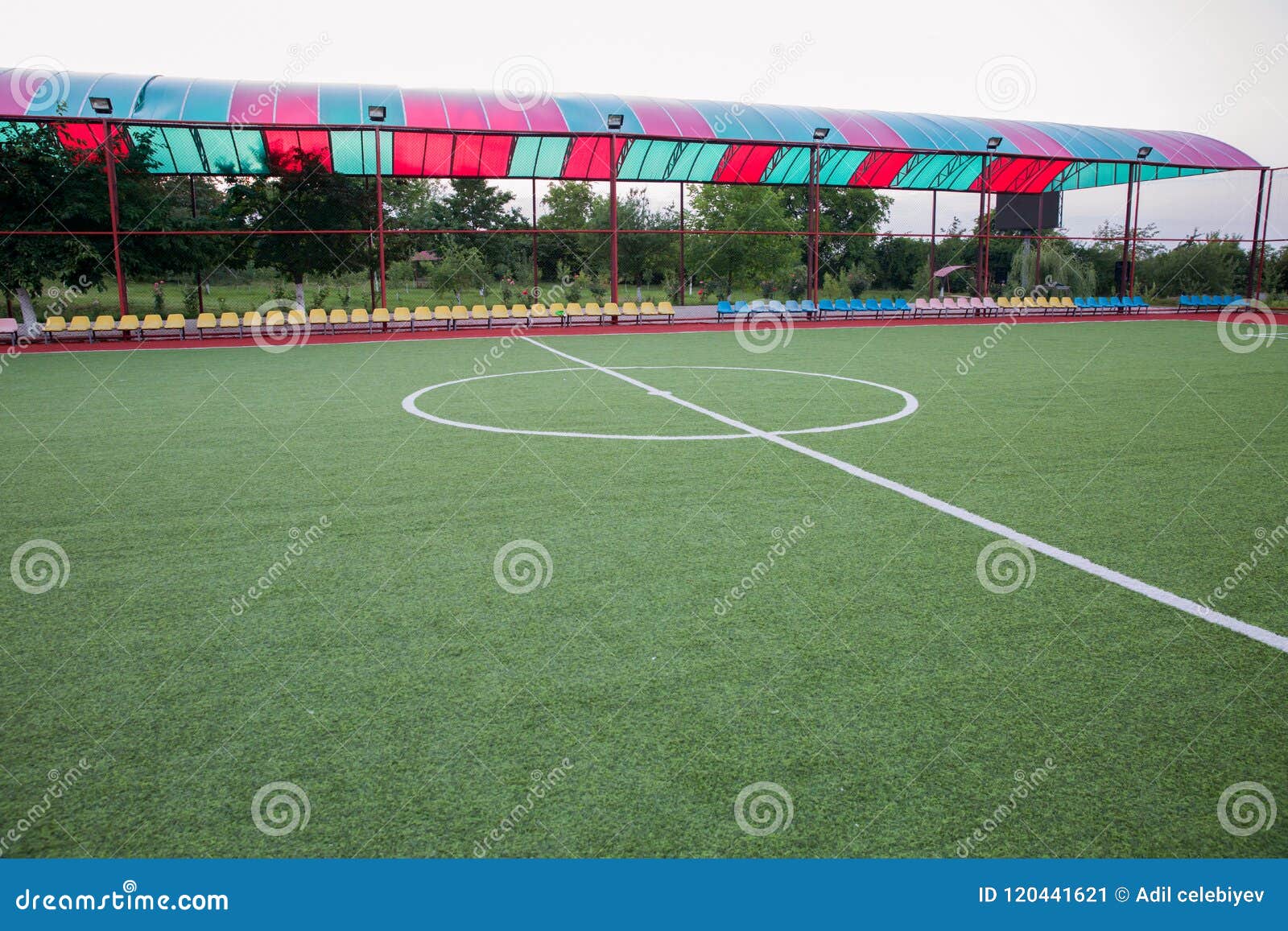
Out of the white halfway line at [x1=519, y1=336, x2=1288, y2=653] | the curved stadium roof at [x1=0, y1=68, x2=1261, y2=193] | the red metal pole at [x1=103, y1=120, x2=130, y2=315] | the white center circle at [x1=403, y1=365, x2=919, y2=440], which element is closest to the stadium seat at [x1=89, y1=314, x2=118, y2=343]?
the red metal pole at [x1=103, y1=120, x2=130, y2=315]

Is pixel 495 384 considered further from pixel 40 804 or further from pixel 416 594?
pixel 40 804

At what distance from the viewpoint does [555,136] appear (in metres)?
23.8

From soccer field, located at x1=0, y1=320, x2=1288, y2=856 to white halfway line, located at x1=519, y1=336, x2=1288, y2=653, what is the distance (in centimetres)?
8

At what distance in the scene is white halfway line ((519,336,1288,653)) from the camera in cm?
388

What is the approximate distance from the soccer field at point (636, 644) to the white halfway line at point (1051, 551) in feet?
0.27

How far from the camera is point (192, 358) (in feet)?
51.9

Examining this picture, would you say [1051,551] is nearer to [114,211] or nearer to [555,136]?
[114,211]

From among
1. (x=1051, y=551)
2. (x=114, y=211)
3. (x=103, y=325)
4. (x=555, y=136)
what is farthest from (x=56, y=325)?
(x=1051, y=551)

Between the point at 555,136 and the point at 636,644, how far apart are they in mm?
22288

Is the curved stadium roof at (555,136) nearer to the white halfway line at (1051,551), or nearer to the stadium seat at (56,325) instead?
the stadium seat at (56,325)

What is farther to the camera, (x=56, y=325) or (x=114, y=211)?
(x=114, y=211)

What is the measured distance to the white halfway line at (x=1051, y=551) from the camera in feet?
12.7

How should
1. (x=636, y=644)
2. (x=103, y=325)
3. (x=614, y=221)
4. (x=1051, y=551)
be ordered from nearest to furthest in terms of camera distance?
(x=636, y=644), (x=1051, y=551), (x=103, y=325), (x=614, y=221)

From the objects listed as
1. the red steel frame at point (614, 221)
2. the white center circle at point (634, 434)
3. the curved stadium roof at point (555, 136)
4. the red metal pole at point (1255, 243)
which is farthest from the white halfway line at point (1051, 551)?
the red metal pole at point (1255, 243)
